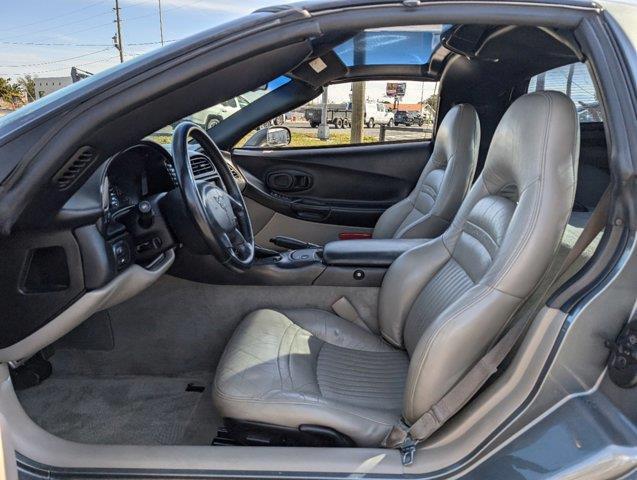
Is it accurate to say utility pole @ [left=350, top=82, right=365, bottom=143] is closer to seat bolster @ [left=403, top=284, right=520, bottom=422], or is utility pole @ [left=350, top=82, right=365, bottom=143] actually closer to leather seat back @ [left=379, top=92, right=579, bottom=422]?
leather seat back @ [left=379, top=92, right=579, bottom=422]

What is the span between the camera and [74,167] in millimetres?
1128

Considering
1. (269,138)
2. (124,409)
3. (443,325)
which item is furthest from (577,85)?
(269,138)

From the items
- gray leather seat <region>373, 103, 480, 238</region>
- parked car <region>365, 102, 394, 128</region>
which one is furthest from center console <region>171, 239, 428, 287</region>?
parked car <region>365, 102, 394, 128</region>

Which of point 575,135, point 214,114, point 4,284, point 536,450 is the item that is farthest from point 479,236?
point 214,114

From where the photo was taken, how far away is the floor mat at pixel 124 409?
5.84 feet

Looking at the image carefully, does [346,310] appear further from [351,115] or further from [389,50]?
[351,115]

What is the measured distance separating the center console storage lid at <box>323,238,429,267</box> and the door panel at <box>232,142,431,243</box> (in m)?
1.32

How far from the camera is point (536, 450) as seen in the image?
3.29ft

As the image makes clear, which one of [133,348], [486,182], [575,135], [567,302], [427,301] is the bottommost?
[133,348]

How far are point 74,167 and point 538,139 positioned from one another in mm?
1092

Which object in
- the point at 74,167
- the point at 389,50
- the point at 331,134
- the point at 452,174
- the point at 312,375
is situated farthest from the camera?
the point at 331,134

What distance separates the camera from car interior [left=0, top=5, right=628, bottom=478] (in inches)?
48.6

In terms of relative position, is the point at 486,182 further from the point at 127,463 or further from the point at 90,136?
the point at 127,463

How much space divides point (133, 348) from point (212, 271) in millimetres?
458
